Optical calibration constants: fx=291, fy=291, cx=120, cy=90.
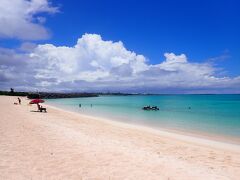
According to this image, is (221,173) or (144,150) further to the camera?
(144,150)

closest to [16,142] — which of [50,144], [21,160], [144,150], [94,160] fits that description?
[50,144]

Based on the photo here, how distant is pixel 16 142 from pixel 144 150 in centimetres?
591

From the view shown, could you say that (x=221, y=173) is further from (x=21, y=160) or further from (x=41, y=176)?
(x=21, y=160)

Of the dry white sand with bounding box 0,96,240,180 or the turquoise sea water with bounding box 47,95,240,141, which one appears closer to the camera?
the dry white sand with bounding box 0,96,240,180

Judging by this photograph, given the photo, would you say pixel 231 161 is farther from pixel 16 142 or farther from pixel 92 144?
pixel 16 142

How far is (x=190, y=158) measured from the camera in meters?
12.1

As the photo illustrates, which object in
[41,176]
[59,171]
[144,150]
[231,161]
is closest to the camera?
[41,176]

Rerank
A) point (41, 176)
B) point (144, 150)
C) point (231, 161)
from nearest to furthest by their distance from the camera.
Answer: point (41, 176) < point (231, 161) < point (144, 150)

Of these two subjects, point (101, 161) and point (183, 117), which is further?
point (183, 117)

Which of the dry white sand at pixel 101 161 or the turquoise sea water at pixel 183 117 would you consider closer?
the dry white sand at pixel 101 161

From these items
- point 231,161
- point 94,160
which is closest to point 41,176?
point 94,160

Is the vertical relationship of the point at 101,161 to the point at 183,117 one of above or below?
above

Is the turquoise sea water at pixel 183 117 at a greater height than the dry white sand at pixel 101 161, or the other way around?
the dry white sand at pixel 101 161

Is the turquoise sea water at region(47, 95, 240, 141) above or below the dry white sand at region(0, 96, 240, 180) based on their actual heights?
below
